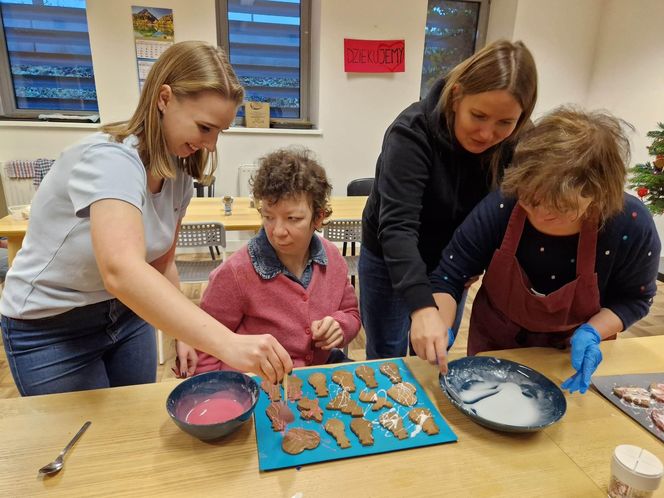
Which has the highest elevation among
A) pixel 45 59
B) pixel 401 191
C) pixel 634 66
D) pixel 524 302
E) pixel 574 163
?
pixel 634 66

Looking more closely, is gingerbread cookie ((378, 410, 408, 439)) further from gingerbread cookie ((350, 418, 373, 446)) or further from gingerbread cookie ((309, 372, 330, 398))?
gingerbread cookie ((309, 372, 330, 398))

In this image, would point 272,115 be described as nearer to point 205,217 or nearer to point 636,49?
point 205,217

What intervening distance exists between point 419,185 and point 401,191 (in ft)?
0.20

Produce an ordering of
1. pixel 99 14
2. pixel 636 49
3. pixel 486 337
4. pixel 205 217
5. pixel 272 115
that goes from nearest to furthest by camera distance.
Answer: pixel 486 337, pixel 205 217, pixel 99 14, pixel 636 49, pixel 272 115

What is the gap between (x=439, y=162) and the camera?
4.21 ft

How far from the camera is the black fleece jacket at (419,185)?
3.76 ft

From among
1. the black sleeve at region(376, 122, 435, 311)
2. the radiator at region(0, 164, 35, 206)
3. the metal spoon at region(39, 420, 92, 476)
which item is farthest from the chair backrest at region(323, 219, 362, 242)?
the radiator at region(0, 164, 35, 206)

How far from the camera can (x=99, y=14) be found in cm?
355

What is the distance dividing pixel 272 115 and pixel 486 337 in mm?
3620

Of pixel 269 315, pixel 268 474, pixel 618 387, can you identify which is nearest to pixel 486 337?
pixel 618 387

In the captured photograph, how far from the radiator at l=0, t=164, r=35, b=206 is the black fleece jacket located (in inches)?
144

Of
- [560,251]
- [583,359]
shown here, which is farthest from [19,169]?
[583,359]

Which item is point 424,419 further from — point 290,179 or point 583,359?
point 290,179

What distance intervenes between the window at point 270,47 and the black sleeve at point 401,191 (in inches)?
121
